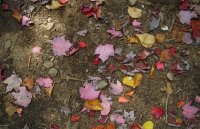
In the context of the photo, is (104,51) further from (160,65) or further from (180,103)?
(180,103)

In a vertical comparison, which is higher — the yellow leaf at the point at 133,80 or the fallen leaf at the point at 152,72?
the fallen leaf at the point at 152,72

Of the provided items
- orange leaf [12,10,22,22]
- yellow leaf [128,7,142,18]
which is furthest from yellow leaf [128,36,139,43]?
orange leaf [12,10,22,22]

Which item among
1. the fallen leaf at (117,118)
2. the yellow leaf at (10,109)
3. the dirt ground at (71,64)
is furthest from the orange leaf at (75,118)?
the yellow leaf at (10,109)

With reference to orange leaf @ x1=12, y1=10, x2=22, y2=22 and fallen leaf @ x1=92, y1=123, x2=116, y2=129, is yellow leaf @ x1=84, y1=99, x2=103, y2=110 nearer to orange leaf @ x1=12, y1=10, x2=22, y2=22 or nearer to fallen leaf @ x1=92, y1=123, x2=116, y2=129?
fallen leaf @ x1=92, y1=123, x2=116, y2=129

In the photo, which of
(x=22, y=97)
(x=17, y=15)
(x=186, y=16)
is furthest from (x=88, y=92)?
(x=186, y=16)

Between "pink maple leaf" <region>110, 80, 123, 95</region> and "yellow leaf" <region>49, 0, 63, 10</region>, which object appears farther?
"yellow leaf" <region>49, 0, 63, 10</region>

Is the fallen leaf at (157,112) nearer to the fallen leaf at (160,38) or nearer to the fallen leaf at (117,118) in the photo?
the fallen leaf at (117,118)
